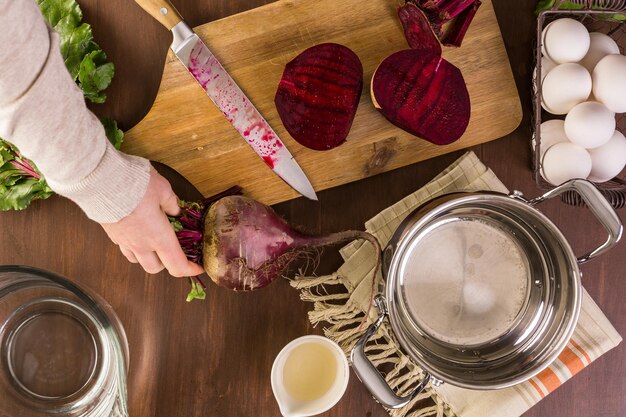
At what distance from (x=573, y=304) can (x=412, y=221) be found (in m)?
0.28

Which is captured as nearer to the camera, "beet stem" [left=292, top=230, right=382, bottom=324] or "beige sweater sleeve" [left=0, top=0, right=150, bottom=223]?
"beige sweater sleeve" [left=0, top=0, right=150, bottom=223]

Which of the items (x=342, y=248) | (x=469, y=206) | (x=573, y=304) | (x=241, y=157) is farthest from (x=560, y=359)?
(x=241, y=157)

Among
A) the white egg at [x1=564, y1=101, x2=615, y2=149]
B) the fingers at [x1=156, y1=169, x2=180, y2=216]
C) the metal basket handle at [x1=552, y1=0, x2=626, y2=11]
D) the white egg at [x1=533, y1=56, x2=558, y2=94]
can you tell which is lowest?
the white egg at [x1=564, y1=101, x2=615, y2=149]

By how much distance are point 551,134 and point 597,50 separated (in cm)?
15

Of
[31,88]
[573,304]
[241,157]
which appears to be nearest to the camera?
[31,88]

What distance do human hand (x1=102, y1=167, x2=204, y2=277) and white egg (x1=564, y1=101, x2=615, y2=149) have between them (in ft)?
2.13

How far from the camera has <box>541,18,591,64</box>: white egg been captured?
2.97 ft

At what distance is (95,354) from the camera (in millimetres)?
991

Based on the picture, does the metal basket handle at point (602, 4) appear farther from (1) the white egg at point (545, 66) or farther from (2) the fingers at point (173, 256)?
(2) the fingers at point (173, 256)

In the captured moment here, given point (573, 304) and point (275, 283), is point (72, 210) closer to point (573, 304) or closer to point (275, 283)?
point (275, 283)

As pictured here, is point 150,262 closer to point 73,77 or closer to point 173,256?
point 173,256

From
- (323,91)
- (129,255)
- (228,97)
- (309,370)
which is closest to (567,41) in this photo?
(323,91)

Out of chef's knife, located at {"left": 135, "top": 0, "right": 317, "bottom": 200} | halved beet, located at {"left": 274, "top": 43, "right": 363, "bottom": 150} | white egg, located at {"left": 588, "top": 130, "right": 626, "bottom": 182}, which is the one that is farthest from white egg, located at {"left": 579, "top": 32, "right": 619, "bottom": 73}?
chef's knife, located at {"left": 135, "top": 0, "right": 317, "bottom": 200}

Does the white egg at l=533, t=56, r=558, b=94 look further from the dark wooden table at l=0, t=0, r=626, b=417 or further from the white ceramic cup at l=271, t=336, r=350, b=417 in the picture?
the white ceramic cup at l=271, t=336, r=350, b=417
